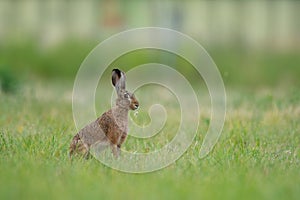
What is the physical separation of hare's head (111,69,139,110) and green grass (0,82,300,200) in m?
0.54

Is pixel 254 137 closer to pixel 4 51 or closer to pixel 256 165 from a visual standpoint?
pixel 256 165

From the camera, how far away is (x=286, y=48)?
50.2ft

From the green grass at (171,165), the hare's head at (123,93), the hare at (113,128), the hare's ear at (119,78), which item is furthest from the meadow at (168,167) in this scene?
the hare's ear at (119,78)

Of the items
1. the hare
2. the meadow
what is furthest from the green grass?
the hare

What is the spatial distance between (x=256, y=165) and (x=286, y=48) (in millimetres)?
10075

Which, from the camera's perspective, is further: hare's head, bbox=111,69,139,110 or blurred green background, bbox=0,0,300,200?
hare's head, bbox=111,69,139,110

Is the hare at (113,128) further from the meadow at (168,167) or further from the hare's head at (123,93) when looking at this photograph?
the meadow at (168,167)

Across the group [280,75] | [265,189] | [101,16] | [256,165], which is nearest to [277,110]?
[256,165]

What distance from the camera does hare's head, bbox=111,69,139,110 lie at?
19.0ft

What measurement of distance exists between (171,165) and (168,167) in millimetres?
67

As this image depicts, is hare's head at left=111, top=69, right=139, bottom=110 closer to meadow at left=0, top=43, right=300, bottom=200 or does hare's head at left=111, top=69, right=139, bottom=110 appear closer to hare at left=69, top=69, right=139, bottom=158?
hare at left=69, top=69, right=139, bottom=158

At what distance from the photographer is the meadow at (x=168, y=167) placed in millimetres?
4586

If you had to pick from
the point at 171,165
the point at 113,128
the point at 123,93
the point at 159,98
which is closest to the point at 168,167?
the point at 171,165

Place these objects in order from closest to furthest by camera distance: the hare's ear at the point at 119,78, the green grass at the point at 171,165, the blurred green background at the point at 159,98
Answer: the green grass at the point at 171,165 < the blurred green background at the point at 159,98 < the hare's ear at the point at 119,78
